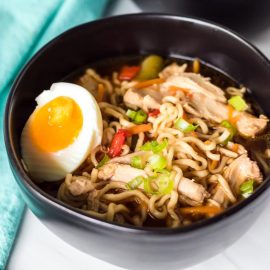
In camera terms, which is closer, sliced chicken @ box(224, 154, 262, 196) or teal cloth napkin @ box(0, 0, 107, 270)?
sliced chicken @ box(224, 154, 262, 196)

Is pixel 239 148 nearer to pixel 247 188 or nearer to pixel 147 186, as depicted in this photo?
pixel 247 188

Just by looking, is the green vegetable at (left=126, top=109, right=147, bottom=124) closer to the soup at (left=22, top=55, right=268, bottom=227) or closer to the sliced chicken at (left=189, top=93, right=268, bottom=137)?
the soup at (left=22, top=55, right=268, bottom=227)

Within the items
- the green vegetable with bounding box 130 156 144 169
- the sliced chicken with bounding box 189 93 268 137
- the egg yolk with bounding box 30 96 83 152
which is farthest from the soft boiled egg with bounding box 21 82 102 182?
the sliced chicken with bounding box 189 93 268 137

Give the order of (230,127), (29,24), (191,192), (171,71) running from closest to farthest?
(191,192) → (230,127) → (171,71) → (29,24)

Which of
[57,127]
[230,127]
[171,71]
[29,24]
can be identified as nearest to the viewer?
[57,127]

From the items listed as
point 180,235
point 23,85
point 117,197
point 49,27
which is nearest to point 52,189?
point 117,197

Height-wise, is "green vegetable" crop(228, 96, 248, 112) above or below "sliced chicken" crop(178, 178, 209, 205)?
above

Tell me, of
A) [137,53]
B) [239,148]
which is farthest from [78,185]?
[137,53]
